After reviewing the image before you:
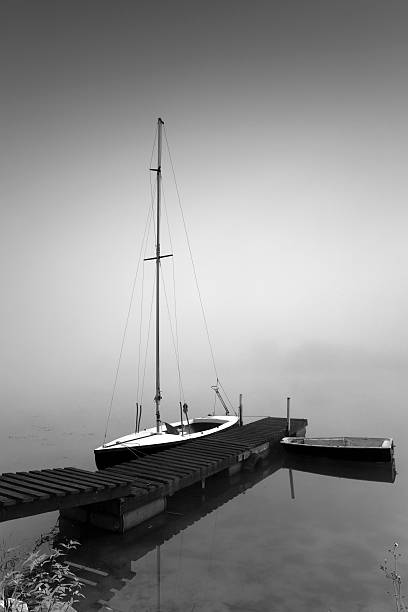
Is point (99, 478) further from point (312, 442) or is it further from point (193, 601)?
point (312, 442)

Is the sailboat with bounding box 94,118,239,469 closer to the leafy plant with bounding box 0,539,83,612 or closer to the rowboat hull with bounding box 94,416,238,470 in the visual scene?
the rowboat hull with bounding box 94,416,238,470

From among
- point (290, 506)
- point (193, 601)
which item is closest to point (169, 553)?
point (193, 601)

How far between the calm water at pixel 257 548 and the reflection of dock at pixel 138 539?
0.03 metres

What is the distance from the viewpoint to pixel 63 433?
108 ft

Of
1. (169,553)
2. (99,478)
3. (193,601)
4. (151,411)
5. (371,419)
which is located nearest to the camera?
(193,601)

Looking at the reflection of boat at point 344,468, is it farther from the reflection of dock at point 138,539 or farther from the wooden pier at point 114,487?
the wooden pier at point 114,487

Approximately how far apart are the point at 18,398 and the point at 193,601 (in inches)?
2007

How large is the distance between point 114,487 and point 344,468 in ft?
43.7

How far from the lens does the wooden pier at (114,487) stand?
12750 millimetres

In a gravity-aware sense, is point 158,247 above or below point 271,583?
above

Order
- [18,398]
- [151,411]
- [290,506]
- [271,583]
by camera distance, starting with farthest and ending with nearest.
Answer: [18,398] < [151,411] < [290,506] < [271,583]

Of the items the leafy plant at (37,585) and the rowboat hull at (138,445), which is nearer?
the leafy plant at (37,585)

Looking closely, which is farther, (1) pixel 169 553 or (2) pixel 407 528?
(2) pixel 407 528

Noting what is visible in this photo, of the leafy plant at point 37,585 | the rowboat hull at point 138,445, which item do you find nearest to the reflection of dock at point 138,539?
the leafy plant at point 37,585
